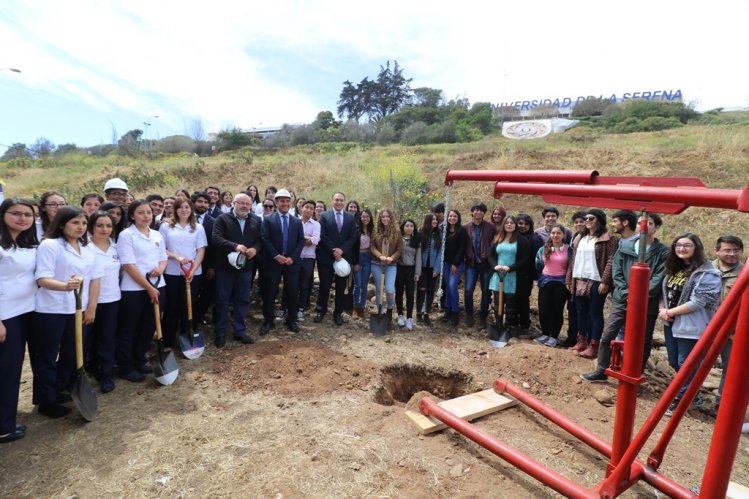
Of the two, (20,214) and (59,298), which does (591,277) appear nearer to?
(59,298)

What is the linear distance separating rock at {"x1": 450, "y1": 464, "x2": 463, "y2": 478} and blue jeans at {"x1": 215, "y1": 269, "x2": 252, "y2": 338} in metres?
3.44

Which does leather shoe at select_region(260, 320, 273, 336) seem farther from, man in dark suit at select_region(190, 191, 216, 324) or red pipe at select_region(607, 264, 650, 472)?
red pipe at select_region(607, 264, 650, 472)

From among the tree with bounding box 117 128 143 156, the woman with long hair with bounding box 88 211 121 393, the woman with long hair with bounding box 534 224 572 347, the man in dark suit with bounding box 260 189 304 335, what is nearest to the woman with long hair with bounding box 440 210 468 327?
the woman with long hair with bounding box 534 224 572 347

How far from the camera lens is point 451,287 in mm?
6695

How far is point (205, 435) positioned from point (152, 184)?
1961 centimetres

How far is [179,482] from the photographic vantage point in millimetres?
2877

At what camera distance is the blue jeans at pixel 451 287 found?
6.62m

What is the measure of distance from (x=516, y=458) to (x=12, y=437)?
13.0 ft

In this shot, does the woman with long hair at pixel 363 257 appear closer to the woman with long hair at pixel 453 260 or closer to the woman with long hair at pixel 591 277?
the woman with long hair at pixel 453 260

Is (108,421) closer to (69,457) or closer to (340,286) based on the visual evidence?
(69,457)

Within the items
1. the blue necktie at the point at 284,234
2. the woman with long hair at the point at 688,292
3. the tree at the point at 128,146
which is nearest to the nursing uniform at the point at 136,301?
the blue necktie at the point at 284,234

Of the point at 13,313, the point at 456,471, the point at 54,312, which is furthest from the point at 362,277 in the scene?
the point at 13,313

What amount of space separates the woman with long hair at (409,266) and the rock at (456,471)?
3.36 metres

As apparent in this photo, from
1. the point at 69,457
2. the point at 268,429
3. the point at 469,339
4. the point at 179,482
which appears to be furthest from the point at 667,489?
the point at 69,457
